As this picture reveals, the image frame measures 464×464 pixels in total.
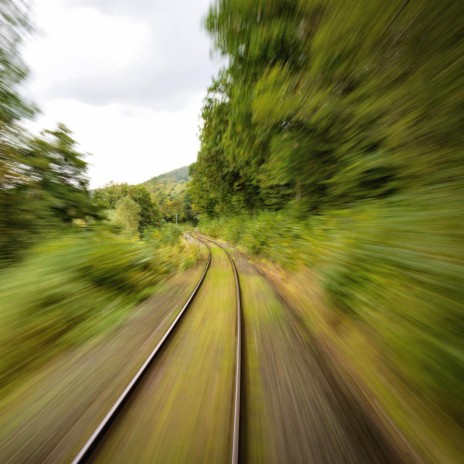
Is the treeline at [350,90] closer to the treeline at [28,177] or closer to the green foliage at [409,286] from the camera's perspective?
the green foliage at [409,286]

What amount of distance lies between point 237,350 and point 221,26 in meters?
8.90

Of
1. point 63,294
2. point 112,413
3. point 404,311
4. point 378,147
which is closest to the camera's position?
point 112,413

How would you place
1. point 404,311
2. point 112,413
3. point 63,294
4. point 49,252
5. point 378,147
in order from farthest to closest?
point 49,252 → point 378,147 → point 63,294 → point 404,311 → point 112,413

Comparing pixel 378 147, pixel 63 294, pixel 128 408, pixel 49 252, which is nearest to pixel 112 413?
pixel 128 408

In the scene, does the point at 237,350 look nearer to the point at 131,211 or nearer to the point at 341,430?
the point at 341,430

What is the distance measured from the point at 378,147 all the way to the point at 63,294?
7.86m

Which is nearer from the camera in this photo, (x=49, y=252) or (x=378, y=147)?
(x=378, y=147)

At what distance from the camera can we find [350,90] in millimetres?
4641

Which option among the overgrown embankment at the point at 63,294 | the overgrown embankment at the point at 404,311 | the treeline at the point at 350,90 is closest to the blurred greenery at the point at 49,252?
the overgrown embankment at the point at 63,294

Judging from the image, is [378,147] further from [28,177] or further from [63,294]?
[28,177]

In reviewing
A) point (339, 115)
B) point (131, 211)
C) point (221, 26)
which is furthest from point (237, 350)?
point (131, 211)

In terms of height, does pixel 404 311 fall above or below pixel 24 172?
below

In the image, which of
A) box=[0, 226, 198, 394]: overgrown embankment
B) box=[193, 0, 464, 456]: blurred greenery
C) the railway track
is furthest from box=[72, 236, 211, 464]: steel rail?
box=[193, 0, 464, 456]: blurred greenery

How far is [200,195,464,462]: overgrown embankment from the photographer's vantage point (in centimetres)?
205
